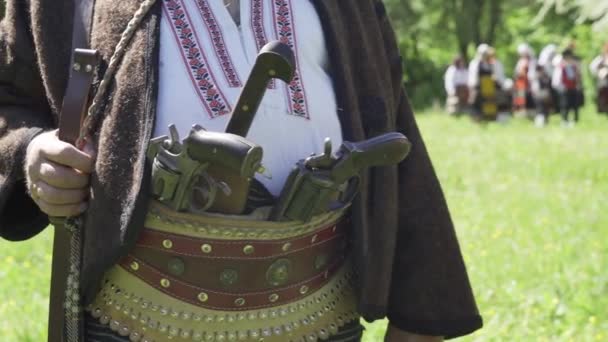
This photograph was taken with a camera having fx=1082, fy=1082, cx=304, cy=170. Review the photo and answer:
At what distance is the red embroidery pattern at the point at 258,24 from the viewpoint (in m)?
1.86

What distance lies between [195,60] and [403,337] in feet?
2.30

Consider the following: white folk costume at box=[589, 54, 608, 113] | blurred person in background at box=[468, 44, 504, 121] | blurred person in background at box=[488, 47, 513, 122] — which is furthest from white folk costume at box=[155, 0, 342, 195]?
white folk costume at box=[589, 54, 608, 113]

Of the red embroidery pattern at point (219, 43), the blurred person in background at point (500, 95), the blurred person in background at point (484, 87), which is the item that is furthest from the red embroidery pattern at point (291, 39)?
the blurred person in background at point (500, 95)

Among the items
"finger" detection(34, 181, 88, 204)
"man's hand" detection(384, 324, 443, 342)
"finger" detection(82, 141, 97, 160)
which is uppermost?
"finger" detection(82, 141, 97, 160)

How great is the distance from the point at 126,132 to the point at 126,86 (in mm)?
78

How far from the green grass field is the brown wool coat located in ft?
7.50

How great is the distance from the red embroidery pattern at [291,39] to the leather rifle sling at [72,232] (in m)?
0.32

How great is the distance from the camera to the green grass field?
15.7ft

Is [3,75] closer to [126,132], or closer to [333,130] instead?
[126,132]

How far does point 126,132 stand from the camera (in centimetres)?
176

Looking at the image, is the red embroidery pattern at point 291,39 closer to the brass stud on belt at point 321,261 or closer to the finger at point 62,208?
the brass stud on belt at point 321,261

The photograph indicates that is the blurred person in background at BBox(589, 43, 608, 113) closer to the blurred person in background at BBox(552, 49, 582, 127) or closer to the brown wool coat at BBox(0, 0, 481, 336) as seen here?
the blurred person in background at BBox(552, 49, 582, 127)

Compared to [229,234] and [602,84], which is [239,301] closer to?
[229,234]

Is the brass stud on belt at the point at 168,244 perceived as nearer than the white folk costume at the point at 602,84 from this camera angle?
Yes
